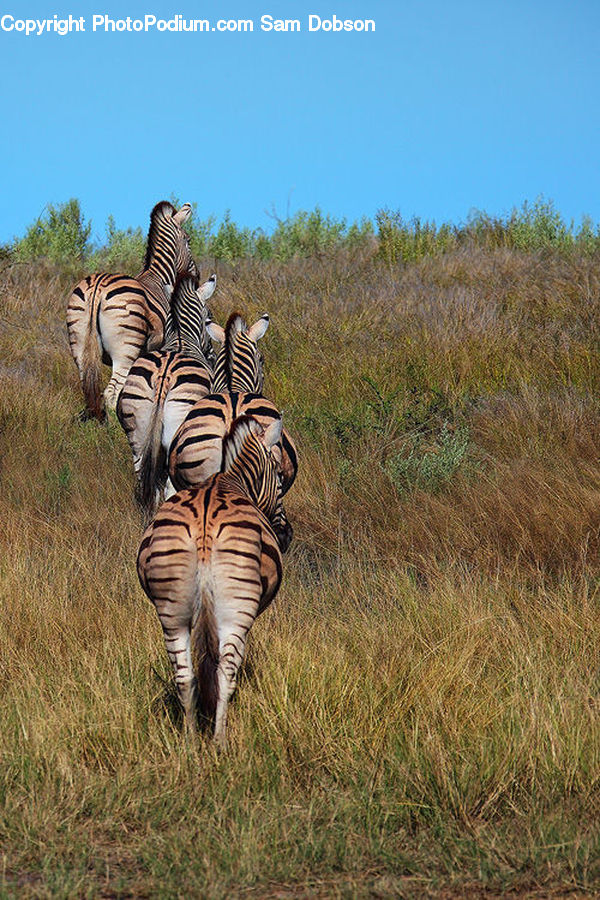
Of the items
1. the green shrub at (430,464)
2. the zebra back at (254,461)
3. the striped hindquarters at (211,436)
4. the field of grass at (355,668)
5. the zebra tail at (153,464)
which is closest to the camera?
the field of grass at (355,668)

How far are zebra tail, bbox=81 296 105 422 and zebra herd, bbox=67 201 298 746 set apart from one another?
0.04 ft

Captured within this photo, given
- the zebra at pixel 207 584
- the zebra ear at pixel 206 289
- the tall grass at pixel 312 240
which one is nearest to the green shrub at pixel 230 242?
the tall grass at pixel 312 240

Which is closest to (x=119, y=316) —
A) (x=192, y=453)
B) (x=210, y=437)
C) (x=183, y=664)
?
(x=192, y=453)

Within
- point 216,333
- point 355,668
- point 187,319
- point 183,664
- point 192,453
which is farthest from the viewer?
point 187,319

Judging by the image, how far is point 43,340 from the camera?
51.2 ft

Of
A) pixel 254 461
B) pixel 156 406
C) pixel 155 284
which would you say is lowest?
pixel 254 461

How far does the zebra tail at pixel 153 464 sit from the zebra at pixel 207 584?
367cm

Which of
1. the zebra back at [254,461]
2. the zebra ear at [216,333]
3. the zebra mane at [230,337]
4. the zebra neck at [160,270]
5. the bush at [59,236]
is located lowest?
the zebra back at [254,461]

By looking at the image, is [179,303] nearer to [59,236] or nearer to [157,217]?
[157,217]

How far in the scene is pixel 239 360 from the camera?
28.0 feet

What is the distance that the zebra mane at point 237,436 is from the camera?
573 cm

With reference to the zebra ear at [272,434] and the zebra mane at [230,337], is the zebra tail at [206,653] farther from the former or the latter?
the zebra mane at [230,337]

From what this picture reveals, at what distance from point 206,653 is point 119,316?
793cm

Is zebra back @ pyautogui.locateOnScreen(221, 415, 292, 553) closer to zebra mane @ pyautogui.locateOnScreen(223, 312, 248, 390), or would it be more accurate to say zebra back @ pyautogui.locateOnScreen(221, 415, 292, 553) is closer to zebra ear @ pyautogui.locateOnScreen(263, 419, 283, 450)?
zebra ear @ pyautogui.locateOnScreen(263, 419, 283, 450)
